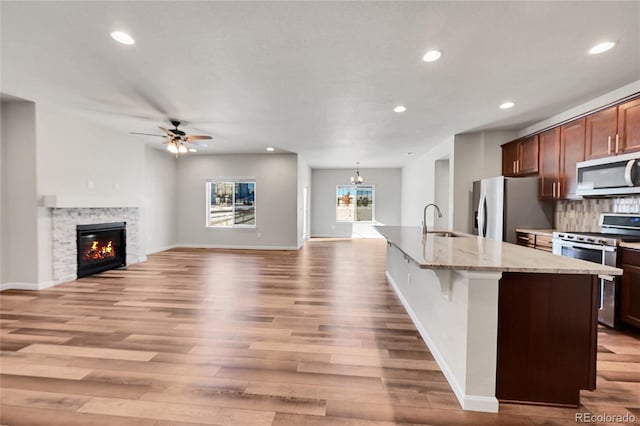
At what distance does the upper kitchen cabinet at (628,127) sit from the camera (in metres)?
2.91

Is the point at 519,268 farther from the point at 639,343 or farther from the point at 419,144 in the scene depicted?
the point at 419,144

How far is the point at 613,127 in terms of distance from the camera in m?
3.15

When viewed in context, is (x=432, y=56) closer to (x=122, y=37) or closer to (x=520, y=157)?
(x=122, y=37)

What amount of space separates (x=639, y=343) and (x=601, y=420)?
63.6 inches

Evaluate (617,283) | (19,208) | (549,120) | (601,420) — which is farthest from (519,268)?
(19,208)

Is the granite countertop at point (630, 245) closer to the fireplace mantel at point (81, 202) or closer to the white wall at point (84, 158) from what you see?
the fireplace mantel at point (81, 202)

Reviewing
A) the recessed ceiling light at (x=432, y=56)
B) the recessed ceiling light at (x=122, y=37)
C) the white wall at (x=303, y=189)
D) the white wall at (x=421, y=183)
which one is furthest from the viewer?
the white wall at (x=303, y=189)

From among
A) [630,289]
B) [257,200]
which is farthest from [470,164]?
[257,200]

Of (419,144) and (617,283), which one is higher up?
(419,144)

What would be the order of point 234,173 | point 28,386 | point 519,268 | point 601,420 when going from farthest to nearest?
point 234,173 < point 28,386 < point 601,420 < point 519,268

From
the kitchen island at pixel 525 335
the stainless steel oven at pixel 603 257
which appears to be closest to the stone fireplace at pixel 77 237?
the kitchen island at pixel 525 335

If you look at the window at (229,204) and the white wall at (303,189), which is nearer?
the window at (229,204)

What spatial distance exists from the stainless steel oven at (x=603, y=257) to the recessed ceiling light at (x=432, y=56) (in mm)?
2557

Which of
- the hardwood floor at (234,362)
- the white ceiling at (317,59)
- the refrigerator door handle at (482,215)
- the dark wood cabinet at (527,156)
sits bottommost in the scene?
the hardwood floor at (234,362)
